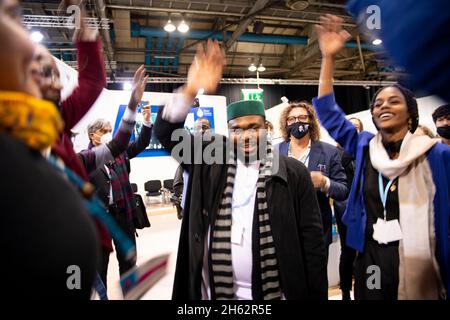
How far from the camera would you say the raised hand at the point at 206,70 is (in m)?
1.24

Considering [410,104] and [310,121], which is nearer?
[410,104]

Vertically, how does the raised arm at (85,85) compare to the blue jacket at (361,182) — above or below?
above

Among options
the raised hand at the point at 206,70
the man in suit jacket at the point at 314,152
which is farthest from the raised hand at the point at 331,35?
the man in suit jacket at the point at 314,152

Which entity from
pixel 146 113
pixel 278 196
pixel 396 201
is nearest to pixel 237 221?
pixel 278 196

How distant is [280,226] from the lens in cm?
→ 133

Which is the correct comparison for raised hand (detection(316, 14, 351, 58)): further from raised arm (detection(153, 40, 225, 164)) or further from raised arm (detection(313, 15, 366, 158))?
raised arm (detection(153, 40, 225, 164))

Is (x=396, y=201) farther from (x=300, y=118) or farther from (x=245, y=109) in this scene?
(x=300, y=118)

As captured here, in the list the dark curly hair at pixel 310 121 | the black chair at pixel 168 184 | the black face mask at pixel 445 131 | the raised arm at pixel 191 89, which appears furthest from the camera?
the black chair at pixel 168 184

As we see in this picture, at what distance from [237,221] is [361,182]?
2.74ft

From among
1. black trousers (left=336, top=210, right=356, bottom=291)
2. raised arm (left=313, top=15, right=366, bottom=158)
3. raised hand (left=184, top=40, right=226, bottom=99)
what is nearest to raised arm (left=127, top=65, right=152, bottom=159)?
raised hand (left=184, top=40, right=226, bottom=99)

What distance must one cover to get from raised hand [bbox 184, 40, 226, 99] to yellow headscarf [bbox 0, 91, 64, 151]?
2.62 ft

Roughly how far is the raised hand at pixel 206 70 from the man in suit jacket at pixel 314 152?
117cm

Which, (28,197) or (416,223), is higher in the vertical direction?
(28,197)

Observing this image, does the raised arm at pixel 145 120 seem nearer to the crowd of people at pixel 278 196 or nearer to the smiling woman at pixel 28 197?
the crowd of people at pixel 278 196
